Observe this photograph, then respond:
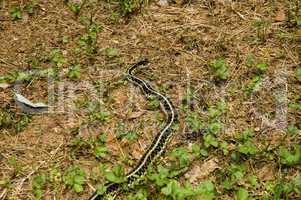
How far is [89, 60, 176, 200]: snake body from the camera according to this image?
14.9 feet

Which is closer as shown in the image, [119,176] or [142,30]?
[119,176]

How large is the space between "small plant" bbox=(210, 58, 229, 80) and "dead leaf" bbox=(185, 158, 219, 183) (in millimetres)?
1227

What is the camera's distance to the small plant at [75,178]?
180 inches

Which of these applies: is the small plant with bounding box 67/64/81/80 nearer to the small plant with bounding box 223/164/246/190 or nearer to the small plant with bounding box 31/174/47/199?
the small plant with bounding box 31/174/47/199

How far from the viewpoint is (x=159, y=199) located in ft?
14.5

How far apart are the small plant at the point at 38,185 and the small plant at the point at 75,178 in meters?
0.20

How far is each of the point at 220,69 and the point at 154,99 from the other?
33.9 inches

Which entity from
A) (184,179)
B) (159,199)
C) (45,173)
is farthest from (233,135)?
(45,173)

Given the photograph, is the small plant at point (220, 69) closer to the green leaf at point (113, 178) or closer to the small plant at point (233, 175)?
the small plant at point (233, 175)

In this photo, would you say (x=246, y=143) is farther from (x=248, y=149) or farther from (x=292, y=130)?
(x=292, y=130)

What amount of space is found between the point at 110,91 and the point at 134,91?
0.90 ft

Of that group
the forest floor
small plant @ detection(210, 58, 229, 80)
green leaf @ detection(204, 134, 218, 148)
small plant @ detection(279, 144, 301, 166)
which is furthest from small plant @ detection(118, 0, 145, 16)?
small plant @ detection(279, 144, 301, 166)

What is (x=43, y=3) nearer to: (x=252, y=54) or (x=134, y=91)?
(x=134, y=91)

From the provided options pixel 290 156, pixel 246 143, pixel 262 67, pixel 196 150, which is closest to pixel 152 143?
pixel 196 150
